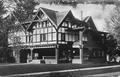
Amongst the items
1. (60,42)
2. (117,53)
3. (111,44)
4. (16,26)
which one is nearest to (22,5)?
(16,26)

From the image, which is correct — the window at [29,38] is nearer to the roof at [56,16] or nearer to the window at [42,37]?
the window at [42,37]

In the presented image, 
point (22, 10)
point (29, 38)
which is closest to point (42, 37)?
point (29, 38)

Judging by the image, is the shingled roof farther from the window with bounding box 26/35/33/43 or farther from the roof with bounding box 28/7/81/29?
the window with bounding box 26/35/33/43

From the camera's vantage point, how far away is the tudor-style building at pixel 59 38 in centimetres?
4484

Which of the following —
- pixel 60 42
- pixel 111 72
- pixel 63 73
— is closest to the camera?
pixel 63 73

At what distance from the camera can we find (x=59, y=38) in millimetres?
45250

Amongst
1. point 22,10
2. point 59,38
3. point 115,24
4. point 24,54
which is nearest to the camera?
point 22,10

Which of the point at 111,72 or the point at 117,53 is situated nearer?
the point at 111,72

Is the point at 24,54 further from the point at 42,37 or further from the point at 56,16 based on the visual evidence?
the point at 56,16

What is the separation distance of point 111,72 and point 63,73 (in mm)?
5534

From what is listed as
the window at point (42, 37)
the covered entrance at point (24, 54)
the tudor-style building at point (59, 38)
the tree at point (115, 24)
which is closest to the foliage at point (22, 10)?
the tudor-style building at point (59, 38)

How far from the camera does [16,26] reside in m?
20.1

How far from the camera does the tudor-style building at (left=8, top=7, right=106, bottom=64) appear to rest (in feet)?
147

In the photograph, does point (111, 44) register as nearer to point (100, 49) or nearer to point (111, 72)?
point (100, 49)
